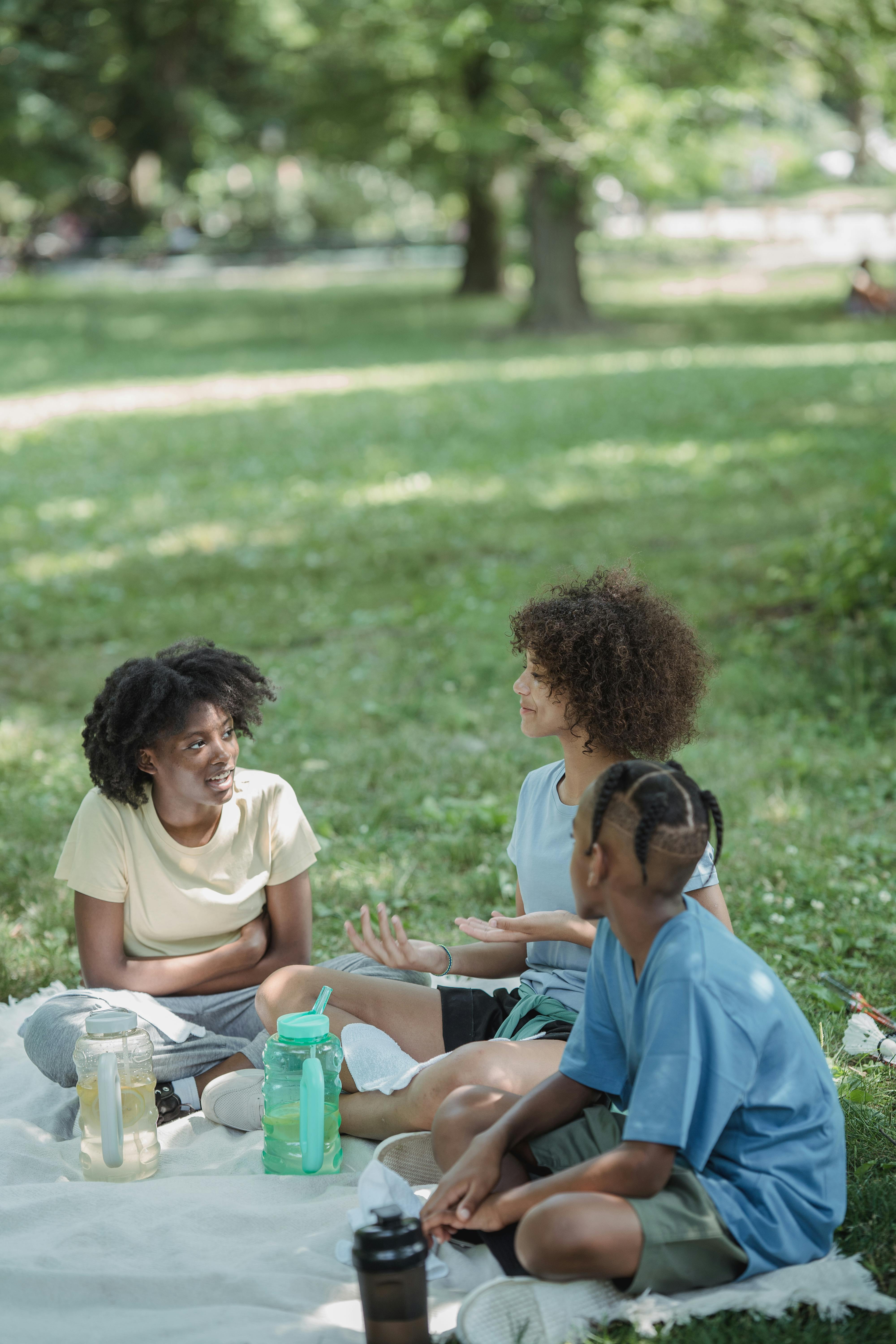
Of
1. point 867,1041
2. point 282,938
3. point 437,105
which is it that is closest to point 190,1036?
point 282,938

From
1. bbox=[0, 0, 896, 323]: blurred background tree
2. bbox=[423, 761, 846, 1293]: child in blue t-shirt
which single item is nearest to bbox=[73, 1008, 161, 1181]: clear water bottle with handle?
bbox=[423, 761, 846, 1293]: child in blue t-shirt

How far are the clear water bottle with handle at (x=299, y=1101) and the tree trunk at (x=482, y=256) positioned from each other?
28988mm

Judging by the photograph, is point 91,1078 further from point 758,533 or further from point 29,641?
point 758,533

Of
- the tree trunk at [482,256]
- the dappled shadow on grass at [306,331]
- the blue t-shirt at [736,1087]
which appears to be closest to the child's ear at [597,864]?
the blue t-shirt at [736,1087]

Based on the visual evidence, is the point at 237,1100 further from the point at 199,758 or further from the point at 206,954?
the point at 199,758

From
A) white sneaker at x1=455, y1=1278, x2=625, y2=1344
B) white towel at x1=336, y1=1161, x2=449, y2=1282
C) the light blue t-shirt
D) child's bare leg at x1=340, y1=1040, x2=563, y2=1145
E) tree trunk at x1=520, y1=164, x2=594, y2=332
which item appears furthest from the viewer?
tree trunk at x1=520, y1=164, x2=594, y2=332

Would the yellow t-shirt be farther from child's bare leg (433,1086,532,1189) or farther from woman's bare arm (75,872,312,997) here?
child's bare leg (433,1086,532,1189)

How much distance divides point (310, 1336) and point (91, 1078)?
893mm

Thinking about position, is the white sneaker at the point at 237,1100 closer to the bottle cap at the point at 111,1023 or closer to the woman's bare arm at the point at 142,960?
the woman's bare arm at the point at 142,960

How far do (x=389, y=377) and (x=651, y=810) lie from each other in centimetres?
1667

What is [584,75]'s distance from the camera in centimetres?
2162

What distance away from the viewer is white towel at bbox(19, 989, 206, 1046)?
368 cm

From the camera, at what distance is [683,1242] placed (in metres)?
2.62

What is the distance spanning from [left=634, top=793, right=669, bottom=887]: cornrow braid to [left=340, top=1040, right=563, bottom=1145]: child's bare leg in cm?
67
